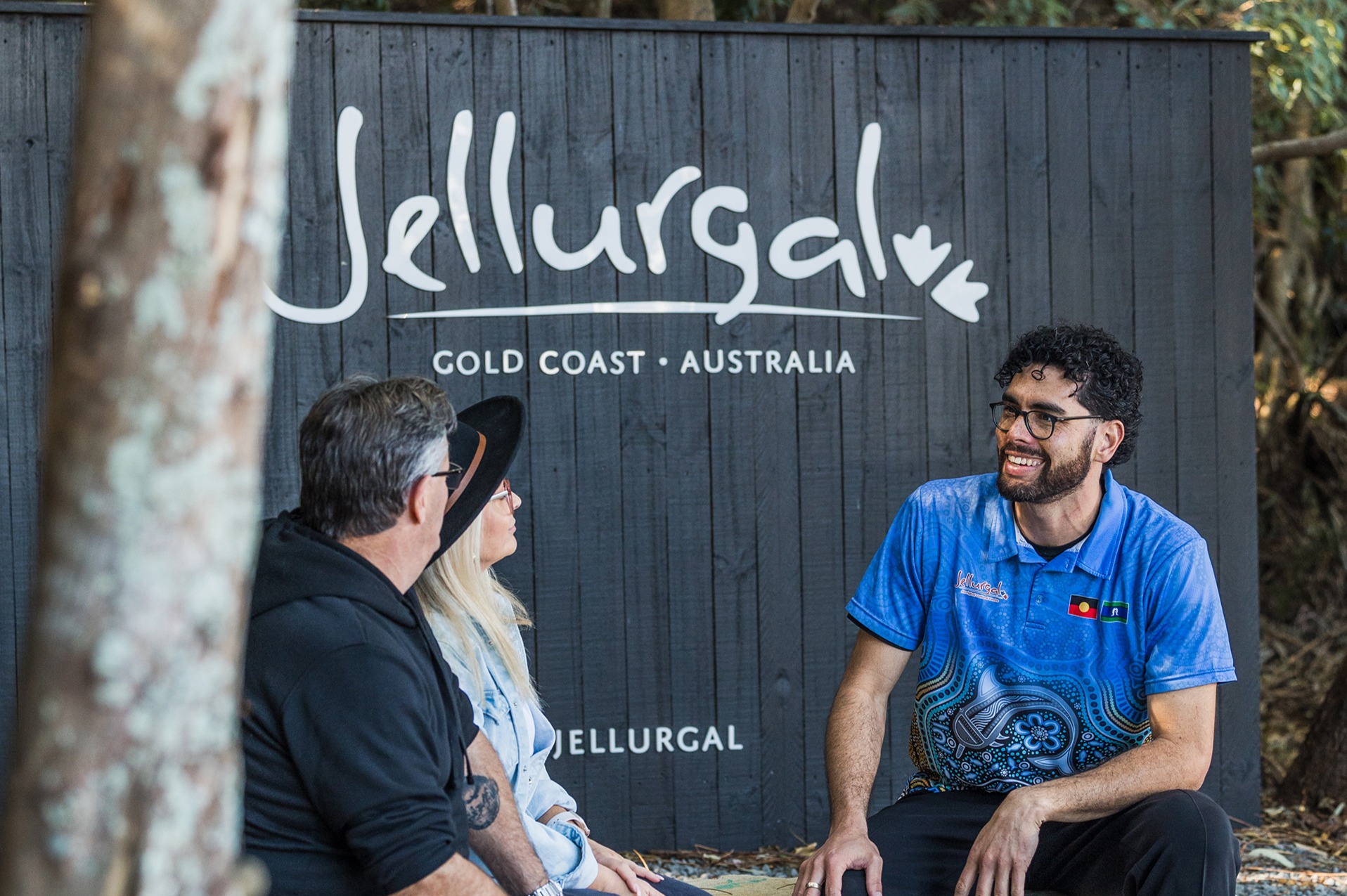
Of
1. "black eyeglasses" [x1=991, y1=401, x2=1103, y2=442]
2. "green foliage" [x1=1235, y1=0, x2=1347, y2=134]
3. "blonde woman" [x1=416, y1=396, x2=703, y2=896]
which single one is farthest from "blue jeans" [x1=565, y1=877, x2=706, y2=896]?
"green foliage" [x1=1235, y1=0, x2=1347, y2=134]

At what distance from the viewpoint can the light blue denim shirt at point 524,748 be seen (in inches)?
87.2

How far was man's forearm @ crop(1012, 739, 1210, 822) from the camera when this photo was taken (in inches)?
93.4

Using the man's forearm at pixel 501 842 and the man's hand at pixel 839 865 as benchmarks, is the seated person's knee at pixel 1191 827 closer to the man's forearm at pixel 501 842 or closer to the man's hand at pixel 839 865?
the man's hand at pixel 839 865

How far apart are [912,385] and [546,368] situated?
1.11m

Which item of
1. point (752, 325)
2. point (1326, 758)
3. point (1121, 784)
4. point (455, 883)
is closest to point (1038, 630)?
point (1121, 784)

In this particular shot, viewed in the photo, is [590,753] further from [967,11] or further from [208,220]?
[967,11]

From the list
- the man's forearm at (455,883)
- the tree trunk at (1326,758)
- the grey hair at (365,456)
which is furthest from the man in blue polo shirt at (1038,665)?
the tree trunk at (1326,758)

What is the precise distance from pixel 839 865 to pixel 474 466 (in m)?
0.98

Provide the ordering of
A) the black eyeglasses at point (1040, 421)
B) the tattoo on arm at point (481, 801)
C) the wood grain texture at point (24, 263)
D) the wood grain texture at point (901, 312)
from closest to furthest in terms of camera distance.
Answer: the tattoo on arm at point (481, 801) → the black eyeglasses at point (1040, 421) → the wood grain texture at point (24, 263) → the wood grain texture at point (901, 312)

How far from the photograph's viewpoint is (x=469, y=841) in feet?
6.77

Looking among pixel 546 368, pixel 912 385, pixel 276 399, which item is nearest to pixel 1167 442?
pixel 912 385

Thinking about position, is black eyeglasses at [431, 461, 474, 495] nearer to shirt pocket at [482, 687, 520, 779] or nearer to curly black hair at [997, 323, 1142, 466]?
shirt pocket at [482, 687, 520, 779]

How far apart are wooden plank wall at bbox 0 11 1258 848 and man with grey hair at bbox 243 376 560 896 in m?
1.85

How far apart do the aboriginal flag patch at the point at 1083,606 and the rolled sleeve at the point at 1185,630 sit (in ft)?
0.33
